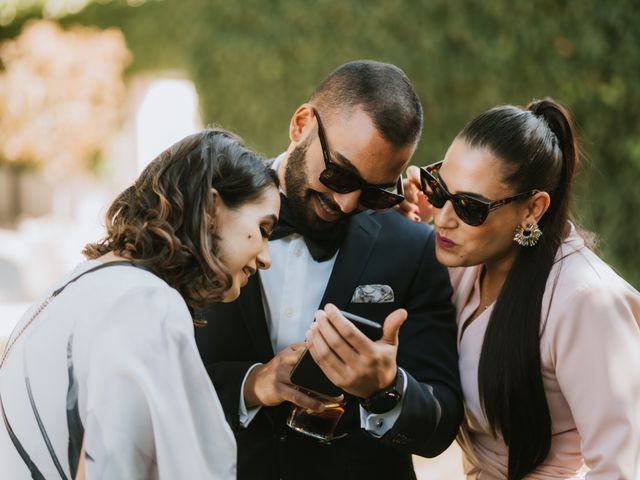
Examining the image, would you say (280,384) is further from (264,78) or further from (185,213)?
(264,78)

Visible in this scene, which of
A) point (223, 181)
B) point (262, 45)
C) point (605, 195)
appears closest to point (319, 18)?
point (262, 45)

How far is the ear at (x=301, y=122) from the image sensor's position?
2.74 m

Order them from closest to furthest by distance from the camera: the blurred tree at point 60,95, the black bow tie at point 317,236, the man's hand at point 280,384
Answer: the man's hand at point 280,384, the black bow tie at point 317,236, the blurred tree at point 60,95

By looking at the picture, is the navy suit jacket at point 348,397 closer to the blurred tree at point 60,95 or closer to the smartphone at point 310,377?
the smartphone at point 310,377

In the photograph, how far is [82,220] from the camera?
760 inches

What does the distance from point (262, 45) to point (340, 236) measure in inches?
318

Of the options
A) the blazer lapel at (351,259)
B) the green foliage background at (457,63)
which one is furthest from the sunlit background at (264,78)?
the blazer lapel at (351,259)

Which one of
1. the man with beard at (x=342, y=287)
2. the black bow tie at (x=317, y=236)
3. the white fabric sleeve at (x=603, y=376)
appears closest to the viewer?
the white fabric sleeve at (x=603, y=376)

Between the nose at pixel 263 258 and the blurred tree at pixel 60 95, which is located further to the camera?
the blurred tree at pixel 60 95

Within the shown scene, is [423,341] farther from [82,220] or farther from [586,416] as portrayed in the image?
[82,220]

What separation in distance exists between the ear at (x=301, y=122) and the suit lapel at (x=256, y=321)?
1.87 feet

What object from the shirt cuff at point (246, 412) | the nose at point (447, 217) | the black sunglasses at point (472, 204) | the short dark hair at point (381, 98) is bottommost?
the shirt cuff at point (246, 412)

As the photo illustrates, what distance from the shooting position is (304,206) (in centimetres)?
267

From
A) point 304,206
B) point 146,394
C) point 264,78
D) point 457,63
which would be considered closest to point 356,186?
point 304,206
